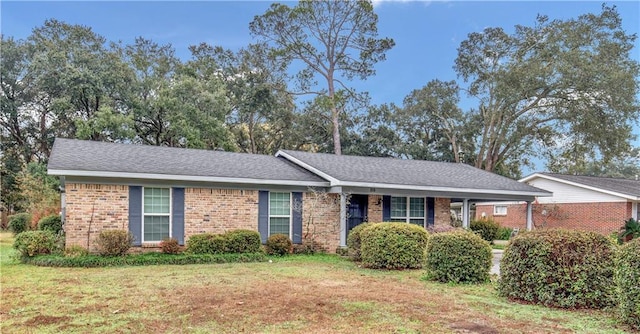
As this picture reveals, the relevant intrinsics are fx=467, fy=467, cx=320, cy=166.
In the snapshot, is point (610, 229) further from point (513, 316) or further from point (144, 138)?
point (144, 138)

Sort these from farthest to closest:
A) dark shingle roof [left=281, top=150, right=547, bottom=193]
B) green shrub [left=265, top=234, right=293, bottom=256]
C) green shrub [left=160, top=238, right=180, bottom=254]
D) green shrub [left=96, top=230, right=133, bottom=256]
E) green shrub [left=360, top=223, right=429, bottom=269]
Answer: dark shingle roof [left=281, top=150, right=547, bottom=193] < green shrub [left=265, top=234, right=293, bottom=256] < green shrub [left=160, top=238, right=180, bottom=254] < green shrub [left=96, top=230, right=133, bottom=256] < green shrub [left=360, top=223, right=429, bottom=269]

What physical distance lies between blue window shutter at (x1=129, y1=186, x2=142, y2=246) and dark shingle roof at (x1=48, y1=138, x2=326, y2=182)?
0.61m

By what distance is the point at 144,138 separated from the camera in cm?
2773

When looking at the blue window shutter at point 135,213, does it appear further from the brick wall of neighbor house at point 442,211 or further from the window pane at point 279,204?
the brick wall of neighbor house at point 442,211

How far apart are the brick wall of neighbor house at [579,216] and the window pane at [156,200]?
16.2 metres

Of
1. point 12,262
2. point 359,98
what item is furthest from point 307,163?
point 359,98

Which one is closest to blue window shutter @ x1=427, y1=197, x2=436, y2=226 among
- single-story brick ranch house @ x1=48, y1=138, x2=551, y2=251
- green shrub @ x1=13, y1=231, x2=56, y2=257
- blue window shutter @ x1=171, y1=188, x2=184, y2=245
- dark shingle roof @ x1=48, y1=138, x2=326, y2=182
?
single-story brick ranch house @ x1=48, y1=138, x2=551, y2=251

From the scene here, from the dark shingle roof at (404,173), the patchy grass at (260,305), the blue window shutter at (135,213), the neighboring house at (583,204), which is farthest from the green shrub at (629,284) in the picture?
the neighboring house at (583,204)

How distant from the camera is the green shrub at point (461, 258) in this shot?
8.81 meters

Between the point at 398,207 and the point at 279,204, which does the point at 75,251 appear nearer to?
the point at 279,204

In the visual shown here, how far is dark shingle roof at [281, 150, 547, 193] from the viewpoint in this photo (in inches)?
577

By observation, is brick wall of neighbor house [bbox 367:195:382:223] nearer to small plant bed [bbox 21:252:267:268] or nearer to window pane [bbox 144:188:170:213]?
small plant bed [bbox 21:252:267:268]

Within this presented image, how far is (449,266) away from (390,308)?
2.79m

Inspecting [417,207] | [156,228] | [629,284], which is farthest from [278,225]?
[629,284]
